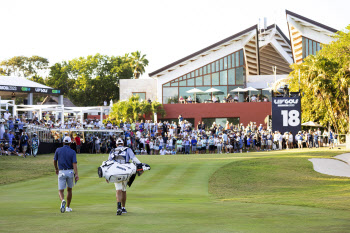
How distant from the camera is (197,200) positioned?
16359 millimetres

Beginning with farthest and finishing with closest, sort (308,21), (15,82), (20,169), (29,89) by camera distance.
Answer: (308,21)
(15,82)
(29,89)
(20,169)

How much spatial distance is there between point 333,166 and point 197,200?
A: 14.4m

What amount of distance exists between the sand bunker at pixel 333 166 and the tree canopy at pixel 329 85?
1757 centimetres

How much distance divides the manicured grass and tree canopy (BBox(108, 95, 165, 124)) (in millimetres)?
25423

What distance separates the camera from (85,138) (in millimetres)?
45781

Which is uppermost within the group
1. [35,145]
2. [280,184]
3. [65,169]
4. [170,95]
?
[170,95]

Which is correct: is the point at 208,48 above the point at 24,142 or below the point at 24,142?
above

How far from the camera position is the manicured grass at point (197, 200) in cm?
978

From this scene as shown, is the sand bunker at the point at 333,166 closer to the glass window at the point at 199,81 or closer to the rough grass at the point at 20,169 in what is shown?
the rough grass at the point at 20,169

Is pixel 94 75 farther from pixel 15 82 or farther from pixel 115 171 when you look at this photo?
A: pixel 115 171

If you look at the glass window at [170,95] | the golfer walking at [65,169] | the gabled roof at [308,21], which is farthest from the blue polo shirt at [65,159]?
the gabled roof at [308,21]

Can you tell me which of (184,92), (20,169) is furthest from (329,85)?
(20,169)

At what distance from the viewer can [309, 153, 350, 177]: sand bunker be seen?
2619 cm

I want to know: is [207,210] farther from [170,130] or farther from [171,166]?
[170,130]
